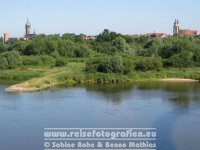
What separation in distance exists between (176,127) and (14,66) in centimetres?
2108

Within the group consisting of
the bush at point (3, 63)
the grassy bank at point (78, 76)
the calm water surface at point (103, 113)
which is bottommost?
the calm water surface at point (103, 113)

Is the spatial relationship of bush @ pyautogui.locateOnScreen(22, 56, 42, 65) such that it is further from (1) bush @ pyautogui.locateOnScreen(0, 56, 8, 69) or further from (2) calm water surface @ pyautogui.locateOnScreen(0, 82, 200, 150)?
(2) calm water surface @ pyautogui.locateOnScreen(0, 82, 200, 150)

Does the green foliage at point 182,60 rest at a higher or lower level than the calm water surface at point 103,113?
higher

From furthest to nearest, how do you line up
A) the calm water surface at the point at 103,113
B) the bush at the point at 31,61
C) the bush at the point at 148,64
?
the bush at the point at 31,61 < the bush at the point at 148,64 < the calm water surface at the point at 103,113

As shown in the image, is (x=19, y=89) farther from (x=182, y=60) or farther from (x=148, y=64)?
(x=182, y=60)

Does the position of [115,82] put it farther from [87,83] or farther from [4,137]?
[4,137]

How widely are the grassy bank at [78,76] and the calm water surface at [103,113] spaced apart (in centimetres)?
321

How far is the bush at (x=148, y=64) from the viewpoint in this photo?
29.7 meters

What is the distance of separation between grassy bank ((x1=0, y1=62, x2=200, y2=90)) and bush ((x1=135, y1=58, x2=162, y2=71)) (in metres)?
0.53

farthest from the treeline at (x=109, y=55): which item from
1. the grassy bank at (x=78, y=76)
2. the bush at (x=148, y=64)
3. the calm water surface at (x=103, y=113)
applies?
the calm water surface at (x=103, y=113)

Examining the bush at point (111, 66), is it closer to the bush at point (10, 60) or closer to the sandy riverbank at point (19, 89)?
the sandy riverbank at point (19, 89)

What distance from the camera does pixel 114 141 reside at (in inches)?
484

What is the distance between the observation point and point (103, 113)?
16484mm

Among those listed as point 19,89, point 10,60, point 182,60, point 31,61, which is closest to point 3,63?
point 10,60
